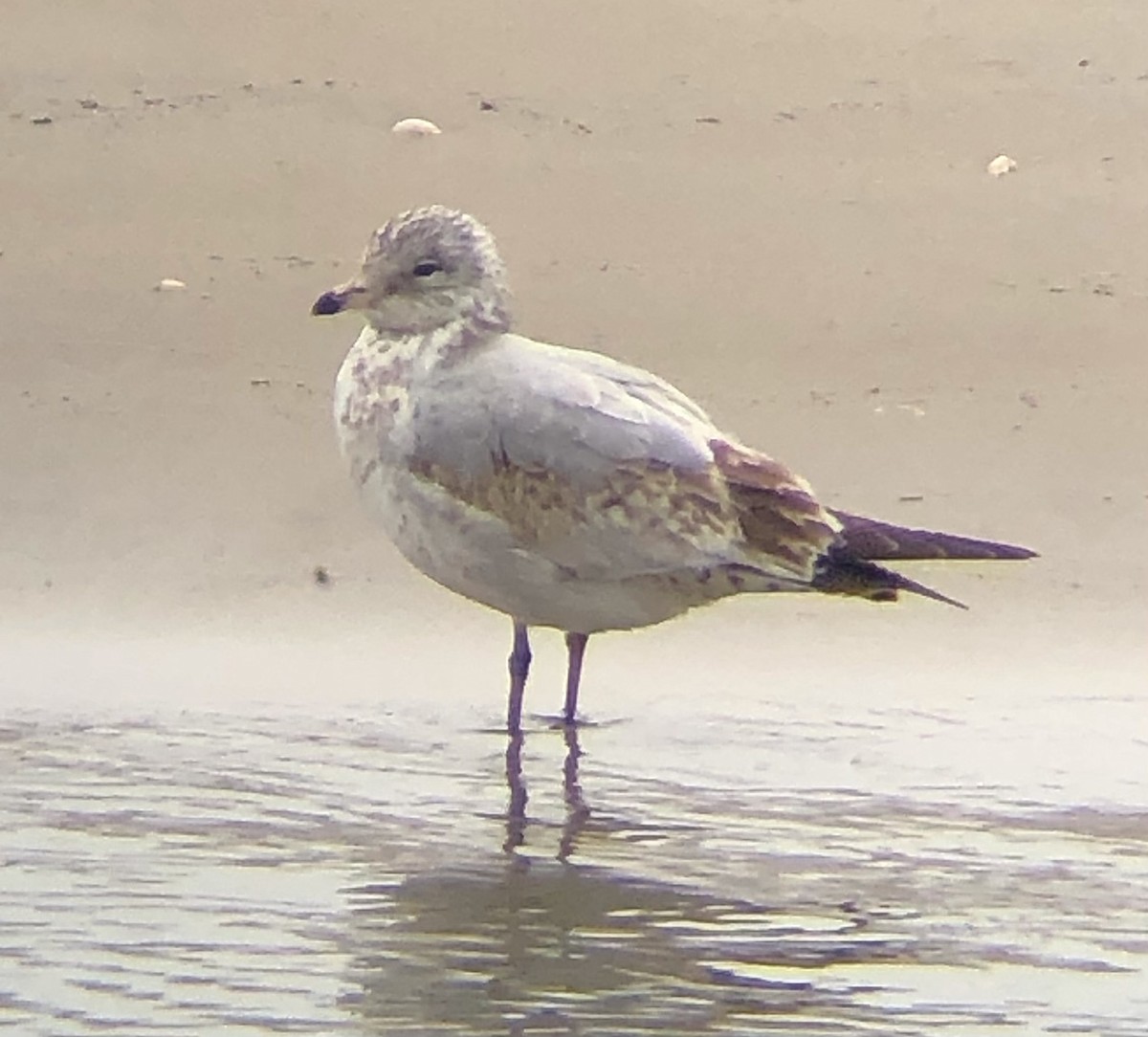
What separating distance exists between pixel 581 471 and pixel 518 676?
0.39 meters

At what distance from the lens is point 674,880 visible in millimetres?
4430

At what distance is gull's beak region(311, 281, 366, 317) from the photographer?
5.65m

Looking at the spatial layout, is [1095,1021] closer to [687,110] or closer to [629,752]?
[629,752]

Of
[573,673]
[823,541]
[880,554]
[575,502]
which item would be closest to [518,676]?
[573,673]

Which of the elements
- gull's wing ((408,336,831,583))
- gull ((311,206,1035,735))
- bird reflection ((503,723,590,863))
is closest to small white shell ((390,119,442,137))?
gull ((311,206,1035,735))

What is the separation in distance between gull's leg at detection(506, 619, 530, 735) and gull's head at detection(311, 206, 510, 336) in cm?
63

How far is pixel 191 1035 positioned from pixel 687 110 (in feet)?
16.9

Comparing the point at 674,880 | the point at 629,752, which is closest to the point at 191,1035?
the point at 674,880

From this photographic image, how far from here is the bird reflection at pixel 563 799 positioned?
4609 mm

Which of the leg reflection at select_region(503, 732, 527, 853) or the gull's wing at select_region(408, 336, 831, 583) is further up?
the gull's wing at select_region(408, 336, 831, 583)

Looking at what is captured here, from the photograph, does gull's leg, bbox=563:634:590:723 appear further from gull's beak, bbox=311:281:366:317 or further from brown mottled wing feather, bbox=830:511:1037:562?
gull's beak, bbox=311:281:366:317

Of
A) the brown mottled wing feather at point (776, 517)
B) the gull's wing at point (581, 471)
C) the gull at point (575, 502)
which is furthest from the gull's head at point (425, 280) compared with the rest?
the brown mottled wing feather at point (776, 517)

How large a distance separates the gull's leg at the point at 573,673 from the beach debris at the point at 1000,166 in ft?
10.2

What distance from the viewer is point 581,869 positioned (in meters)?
4.48
